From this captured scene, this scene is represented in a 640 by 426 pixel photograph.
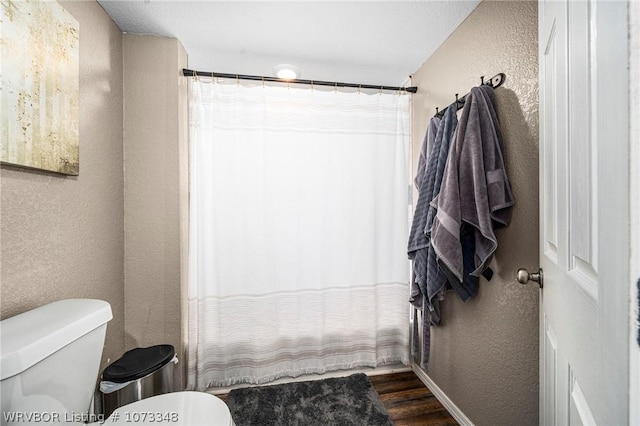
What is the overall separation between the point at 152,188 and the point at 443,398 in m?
2.25

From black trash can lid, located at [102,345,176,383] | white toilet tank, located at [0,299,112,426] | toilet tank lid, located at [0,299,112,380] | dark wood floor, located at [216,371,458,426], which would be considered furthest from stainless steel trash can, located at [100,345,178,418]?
dark wood floor, located at [216,371,458,426]

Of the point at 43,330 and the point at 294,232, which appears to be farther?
the point at 294,232

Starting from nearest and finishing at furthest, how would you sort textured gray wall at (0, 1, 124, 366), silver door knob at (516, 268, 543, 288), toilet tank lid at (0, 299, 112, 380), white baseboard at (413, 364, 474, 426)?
toilet tank lid at (0, 299, 112, 380) → silver door knob at (516, 268, 543, 288) → textured gray wall at (0, 1, 124, 366) → white baseboard at (413, 364, 474, 426)

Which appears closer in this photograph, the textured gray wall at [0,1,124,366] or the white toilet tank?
the white toilet tank

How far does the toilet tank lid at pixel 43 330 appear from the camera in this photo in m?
0.75

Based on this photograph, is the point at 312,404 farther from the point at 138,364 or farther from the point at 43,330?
the point at 43,330

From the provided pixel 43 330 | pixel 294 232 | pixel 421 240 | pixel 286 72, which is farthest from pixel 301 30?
pixel 43 330

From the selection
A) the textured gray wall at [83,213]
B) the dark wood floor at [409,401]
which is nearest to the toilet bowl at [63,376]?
the textured gray wall at [83,213]

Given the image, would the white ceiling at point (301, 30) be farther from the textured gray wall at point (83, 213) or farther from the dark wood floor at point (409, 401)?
the dark wood floor at point (409, 401)

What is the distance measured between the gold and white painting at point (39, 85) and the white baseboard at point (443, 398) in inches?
93.0

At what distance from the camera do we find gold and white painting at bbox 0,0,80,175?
93 cm

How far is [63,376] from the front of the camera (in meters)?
0.92

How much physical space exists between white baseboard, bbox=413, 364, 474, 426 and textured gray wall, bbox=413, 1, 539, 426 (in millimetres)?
41

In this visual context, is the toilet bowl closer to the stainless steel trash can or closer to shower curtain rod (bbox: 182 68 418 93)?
the stainless steel trash can
